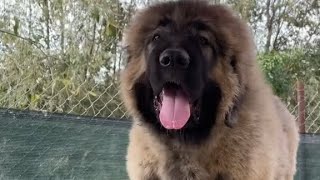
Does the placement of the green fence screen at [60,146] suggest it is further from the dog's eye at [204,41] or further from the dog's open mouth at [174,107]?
the dog's eye at [204,41]

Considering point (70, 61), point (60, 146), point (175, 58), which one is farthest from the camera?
point (70, 61)

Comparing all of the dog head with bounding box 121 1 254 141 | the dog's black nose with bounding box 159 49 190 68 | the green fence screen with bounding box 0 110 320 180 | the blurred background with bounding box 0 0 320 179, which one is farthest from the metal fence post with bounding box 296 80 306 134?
the dog's black nose with bounding box 159 49 190 68

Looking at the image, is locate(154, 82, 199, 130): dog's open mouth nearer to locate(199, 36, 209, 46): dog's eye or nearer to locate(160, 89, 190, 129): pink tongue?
locate(160, 89, 190, 129): pink tongue

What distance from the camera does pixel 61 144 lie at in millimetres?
3404

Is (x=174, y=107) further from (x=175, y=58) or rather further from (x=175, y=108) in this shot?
(x=175, y=58)

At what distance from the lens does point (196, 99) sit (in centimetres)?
270

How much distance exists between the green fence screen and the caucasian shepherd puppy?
58 cm

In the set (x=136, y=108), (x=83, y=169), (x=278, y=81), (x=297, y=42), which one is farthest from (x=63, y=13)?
(x=297, y=42)

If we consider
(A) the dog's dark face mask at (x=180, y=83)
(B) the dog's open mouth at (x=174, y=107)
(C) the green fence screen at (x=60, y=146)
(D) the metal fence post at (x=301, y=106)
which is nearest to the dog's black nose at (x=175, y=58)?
(A) the dog's dark face mask at (x=180, y=83)

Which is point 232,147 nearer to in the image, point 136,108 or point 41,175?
point 136,108

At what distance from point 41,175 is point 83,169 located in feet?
0.98

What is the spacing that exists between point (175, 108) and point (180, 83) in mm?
157

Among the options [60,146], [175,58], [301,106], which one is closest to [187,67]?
[175,58]

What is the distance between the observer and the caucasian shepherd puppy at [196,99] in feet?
8.76
